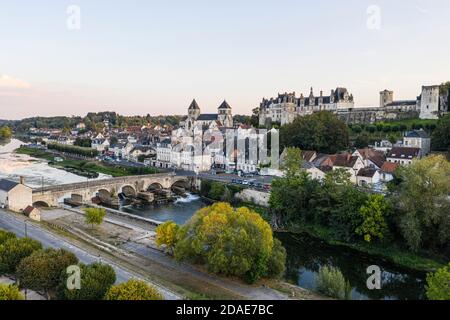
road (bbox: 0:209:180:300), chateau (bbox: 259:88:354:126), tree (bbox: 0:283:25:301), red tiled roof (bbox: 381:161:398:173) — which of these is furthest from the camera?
chateau (bbox: 259:88:354:126)

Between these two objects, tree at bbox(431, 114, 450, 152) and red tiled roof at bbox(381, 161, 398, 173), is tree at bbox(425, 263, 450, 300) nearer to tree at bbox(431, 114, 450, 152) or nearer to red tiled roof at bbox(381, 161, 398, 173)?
red tiled roof at bbox(381, 161, 398, 173)

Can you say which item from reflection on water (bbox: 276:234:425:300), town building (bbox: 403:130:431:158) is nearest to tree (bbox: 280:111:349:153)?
town building (bbox: 403:130:431:158)

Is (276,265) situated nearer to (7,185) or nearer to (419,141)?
(7,185)

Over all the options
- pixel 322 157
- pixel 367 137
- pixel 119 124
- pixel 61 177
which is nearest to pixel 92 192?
pixel 61 177

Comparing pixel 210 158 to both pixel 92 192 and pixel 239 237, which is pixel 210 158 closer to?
pixel 92 192

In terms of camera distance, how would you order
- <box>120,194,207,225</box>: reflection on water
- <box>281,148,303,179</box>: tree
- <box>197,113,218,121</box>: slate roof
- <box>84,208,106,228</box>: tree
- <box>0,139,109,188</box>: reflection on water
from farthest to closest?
<box>197,113,218,121</box>: slate roof → <box>0,139,109,188</box>: reflection on water → <box>120,194,207,225</box>: reflection on water → <box>281,148,303,179</box>: tree → <box>84,208,106,228</box>: tree

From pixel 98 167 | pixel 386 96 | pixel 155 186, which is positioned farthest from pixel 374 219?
pixel 386 96

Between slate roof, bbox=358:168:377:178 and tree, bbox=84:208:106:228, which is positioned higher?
slate roof, bbox=358:168:377:178

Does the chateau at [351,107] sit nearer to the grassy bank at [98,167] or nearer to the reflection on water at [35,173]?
the grassy bank at [98,167]
